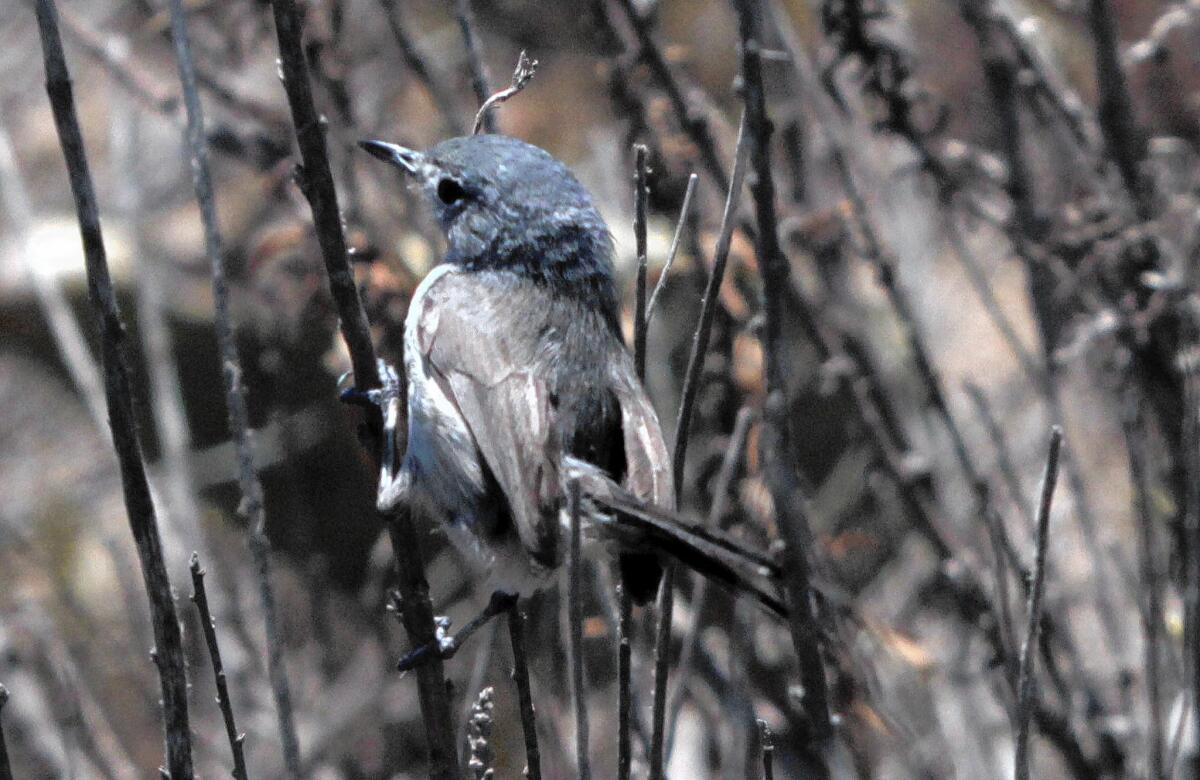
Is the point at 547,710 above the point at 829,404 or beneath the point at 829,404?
beneath

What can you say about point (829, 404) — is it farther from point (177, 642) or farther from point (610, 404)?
point (177, 642)

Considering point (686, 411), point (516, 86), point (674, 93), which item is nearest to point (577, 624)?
point (686, 411)

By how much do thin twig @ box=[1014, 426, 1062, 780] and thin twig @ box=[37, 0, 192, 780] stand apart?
102cm

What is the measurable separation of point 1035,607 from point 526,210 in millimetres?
1298

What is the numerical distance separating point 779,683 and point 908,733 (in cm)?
77

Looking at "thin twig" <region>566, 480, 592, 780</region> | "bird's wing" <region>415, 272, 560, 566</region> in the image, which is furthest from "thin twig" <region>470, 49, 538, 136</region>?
"thin twig" <region>566, 480, 592, 780</region>

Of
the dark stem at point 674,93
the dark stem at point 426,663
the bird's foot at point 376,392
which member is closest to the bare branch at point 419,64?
the dark stem at point 674,93

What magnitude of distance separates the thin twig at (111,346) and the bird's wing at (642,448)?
0.78 m

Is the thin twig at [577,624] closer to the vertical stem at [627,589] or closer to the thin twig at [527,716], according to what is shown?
the vertical stem at [627,589]

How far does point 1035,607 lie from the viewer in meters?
1.75

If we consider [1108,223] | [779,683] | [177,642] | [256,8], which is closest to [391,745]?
[779,683]

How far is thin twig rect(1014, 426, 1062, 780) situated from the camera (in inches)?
67.1

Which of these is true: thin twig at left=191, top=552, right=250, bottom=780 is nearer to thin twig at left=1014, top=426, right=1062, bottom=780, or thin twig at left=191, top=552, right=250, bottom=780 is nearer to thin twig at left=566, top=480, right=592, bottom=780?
thin twig at left=566, top=480, right=592, bottom=780

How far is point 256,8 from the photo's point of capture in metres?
3.56
